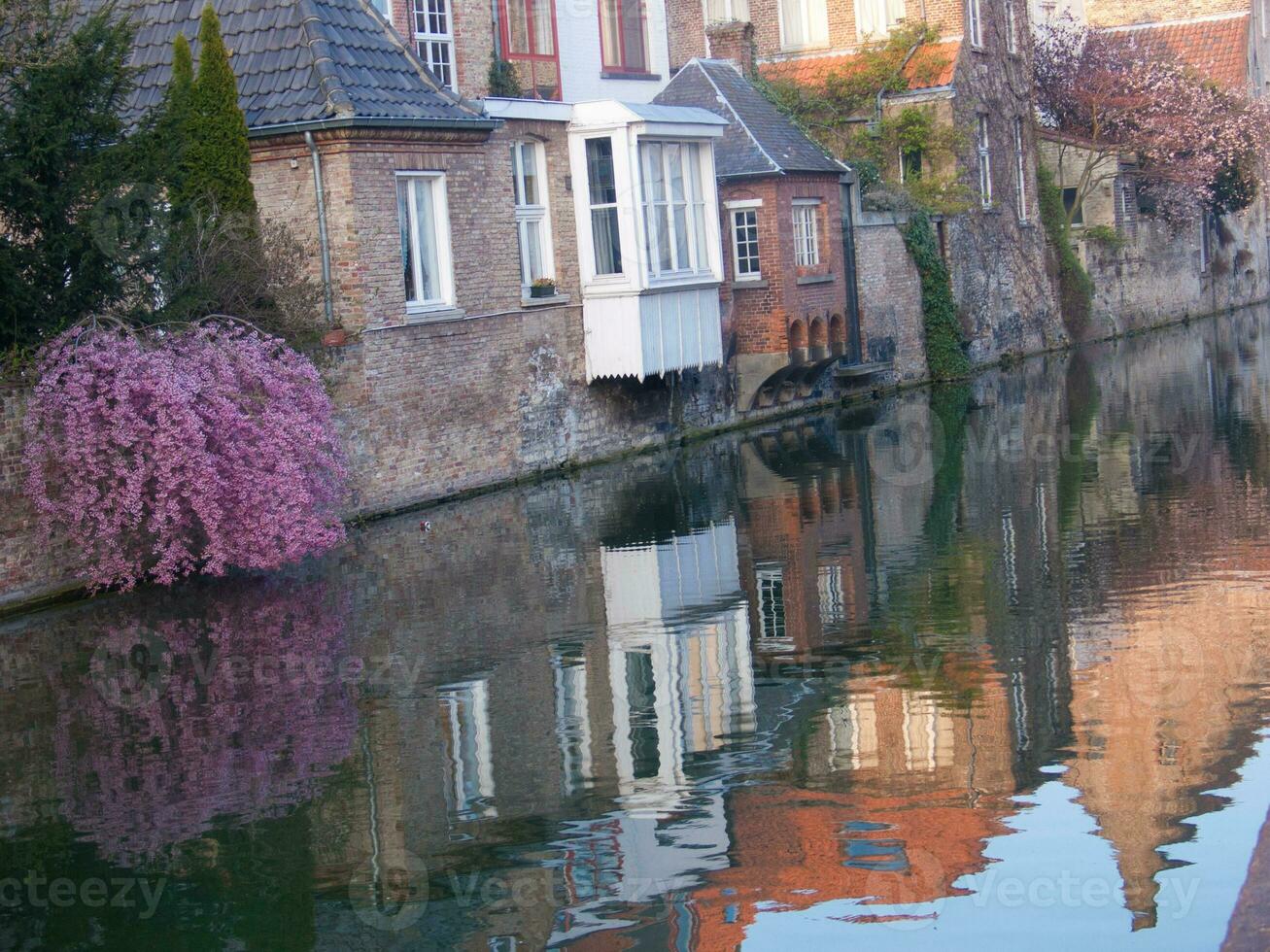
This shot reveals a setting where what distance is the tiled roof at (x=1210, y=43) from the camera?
5156 cm

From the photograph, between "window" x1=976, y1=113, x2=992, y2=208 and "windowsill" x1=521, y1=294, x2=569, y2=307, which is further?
"window" x1=976, y1=113, x2=992, y2=208

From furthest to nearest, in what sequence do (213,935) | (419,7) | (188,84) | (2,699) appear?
(419,7) < (188,84) < (2,699) < (213,935)

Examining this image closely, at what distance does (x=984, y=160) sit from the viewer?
126 ft

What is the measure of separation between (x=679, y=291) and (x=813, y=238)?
20.6ft

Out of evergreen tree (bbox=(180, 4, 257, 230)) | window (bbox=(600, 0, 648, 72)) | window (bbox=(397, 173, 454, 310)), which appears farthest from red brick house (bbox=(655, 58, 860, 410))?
evergreen tree (bbox=(180, 4, 257, 230))

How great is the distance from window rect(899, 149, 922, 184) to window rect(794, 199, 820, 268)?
252 inches

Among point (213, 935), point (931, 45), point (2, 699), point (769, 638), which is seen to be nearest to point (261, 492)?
point (2, 699)

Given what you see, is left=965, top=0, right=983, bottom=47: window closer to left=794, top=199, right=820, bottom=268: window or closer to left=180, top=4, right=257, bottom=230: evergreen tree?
left=794, top=199, right=820, bottom=268: window

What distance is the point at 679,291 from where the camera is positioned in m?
24.8

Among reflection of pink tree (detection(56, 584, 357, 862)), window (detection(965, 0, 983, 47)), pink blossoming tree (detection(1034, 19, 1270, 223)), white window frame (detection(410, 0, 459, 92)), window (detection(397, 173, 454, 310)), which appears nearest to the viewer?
reflection of pink tree (detection(56, 584, 357, 862))

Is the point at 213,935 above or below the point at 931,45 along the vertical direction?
below

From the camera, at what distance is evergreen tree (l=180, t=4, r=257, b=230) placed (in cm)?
1880

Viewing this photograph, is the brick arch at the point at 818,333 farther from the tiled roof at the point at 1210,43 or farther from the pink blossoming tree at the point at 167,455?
the tiled roof at the point at 1210,43

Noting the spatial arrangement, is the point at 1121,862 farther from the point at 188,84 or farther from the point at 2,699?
the point at 188,84
